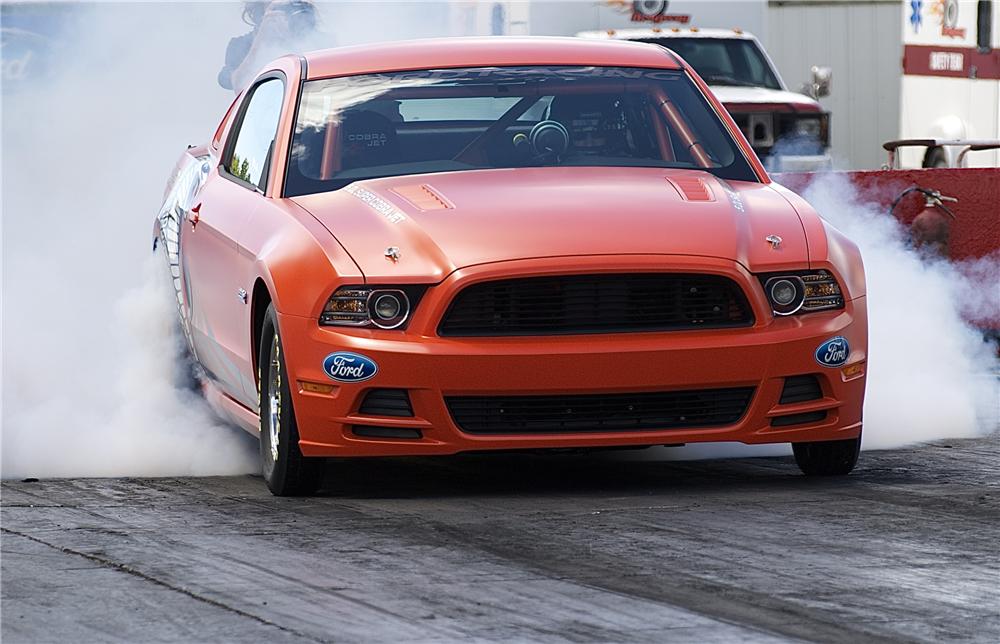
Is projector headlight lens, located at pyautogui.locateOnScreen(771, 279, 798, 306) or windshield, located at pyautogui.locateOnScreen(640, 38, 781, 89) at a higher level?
windshield, located at pyautogui.locateOnScreen(640, 38, 781, 89)

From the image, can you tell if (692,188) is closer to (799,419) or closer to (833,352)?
(833,352)

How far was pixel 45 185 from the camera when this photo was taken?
13.3m

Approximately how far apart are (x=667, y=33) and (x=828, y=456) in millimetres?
13509

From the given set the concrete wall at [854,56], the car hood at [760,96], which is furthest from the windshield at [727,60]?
the concrete wall at [854,56]

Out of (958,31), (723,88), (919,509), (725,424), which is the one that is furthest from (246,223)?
(958,31)

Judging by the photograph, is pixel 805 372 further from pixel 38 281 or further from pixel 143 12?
pixel 143 12

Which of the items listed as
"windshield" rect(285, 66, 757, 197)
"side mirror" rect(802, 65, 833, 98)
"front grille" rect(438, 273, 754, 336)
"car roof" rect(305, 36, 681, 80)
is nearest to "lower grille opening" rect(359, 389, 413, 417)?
"front grille" rect(438, 273, 754, 336)

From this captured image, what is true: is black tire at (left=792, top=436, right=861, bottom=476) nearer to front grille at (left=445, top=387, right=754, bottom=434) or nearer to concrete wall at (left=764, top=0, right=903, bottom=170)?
front grille at (left=445, top=387, right=754, bottom=434)

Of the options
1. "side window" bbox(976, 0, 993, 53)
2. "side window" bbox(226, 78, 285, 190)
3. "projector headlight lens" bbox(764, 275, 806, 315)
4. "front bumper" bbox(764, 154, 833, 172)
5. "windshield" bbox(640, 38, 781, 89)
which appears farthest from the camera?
"side window" bbox(976, 0, 993, 53)

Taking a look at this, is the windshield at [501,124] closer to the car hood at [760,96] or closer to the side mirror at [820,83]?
the car hood at [760,96]

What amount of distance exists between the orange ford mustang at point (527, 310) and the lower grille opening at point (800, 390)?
0.01m

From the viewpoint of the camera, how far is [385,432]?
6938mm

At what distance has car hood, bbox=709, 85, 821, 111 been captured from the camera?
20219 millimetres

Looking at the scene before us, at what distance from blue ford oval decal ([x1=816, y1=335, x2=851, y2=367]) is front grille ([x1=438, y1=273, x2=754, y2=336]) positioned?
291 millimetres
